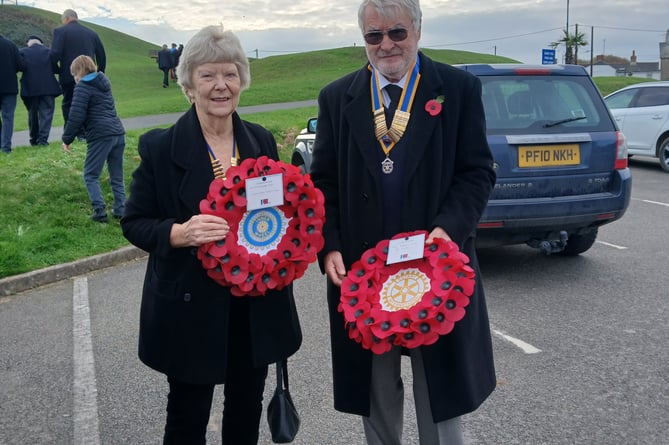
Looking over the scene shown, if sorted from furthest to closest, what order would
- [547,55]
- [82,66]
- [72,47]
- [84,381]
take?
[547,55], [72,47], [82,66], [84,381]

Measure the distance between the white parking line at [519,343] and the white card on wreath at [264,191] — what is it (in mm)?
2728

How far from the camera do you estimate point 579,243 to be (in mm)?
6777

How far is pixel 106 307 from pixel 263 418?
2.52 metres

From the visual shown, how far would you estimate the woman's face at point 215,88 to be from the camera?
8.21ft

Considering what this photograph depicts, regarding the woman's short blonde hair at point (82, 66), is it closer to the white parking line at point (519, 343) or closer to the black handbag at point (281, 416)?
the white parking line at point (519, 343)

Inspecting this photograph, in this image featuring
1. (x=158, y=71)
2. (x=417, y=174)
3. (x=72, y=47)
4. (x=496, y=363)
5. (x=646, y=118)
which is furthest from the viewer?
(x=158, y=71)

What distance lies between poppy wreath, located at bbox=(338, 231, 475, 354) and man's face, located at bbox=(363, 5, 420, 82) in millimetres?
605

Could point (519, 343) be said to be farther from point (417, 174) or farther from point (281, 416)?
point (417, 174)

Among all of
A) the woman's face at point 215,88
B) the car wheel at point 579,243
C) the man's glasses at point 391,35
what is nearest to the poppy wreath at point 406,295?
the man's glasses at point 391,35

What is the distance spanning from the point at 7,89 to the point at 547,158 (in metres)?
9.31

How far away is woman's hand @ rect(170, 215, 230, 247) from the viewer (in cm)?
231

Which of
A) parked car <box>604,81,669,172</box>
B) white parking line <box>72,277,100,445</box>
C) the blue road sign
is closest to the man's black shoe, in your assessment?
white parking line <box>72,277,100,445</box>

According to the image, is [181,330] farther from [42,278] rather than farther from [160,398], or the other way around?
[42,278]

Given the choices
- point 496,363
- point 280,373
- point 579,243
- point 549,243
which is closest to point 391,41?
point 280,373
